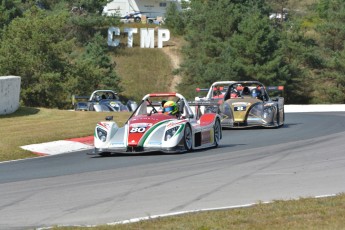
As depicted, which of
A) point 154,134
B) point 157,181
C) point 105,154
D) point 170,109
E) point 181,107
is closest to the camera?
point 157,181

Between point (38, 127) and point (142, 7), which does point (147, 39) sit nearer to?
point (142, 7)

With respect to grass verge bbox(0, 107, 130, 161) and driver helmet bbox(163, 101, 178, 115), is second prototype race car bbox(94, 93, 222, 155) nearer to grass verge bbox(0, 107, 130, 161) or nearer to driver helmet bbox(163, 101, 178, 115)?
driver helmet bbox(163, 101, 178, 115)

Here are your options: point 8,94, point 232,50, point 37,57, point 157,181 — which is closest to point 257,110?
point 8,94

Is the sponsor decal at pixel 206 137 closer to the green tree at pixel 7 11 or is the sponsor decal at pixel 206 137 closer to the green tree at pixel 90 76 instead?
the green tree at pixel 90 76

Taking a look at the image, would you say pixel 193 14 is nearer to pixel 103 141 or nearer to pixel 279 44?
pixel 279 44

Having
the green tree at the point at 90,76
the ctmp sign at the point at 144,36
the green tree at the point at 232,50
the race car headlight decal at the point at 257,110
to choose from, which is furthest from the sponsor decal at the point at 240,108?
the ctmp sign at the point at 144,36

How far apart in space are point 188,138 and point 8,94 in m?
12.0

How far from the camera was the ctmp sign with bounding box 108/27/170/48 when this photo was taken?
87.9 m

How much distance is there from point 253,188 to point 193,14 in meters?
79.4

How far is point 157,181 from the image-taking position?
13.4 meters

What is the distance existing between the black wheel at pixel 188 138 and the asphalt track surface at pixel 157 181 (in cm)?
37

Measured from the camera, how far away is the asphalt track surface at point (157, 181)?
34.7 feet

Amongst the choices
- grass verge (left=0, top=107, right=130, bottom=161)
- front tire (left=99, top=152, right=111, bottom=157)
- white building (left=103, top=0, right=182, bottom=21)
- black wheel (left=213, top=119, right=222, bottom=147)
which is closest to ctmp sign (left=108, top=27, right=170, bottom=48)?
white building (left=103, top=0, right=182, bottom=21)

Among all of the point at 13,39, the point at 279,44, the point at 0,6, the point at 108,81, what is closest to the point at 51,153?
the point at 13,39
